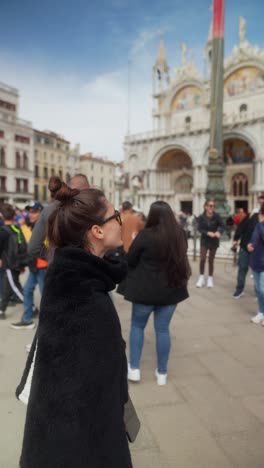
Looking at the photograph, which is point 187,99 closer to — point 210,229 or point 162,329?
point 210,229

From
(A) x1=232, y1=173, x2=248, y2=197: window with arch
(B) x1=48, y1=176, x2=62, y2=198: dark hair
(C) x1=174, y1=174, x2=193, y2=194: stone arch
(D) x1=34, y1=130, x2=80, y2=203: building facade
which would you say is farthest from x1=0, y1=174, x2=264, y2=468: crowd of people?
(D) x1=34, y1=130, x2=80, y2=203: building facade

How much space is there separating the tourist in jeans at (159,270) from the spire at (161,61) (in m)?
43.7

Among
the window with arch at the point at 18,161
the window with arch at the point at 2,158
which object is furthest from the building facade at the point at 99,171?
the window with arch at the point at 2,158

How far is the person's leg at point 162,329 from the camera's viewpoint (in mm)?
3141

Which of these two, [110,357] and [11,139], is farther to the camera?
[11,139]

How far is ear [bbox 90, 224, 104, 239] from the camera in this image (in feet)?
4.85

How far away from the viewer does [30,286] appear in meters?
4.71

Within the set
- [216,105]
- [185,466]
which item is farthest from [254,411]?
[216,105]

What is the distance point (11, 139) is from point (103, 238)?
149ft

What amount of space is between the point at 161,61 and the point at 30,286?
43.5m

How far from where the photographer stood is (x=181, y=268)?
301cm

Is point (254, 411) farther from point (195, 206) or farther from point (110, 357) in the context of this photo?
point (195, 206)

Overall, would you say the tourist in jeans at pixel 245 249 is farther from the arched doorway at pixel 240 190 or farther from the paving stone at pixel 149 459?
the arched doorway at pixel 240 190

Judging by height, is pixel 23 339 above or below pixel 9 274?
below
